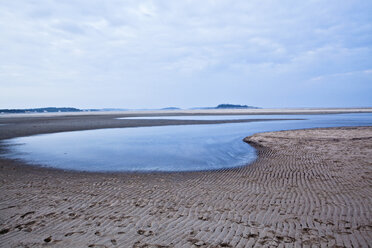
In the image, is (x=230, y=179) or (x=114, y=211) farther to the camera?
(x=230, y=179)

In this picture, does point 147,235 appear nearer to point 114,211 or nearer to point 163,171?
point 114,211

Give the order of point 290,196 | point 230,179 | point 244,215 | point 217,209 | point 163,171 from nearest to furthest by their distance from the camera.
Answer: point 244,215 → point 217,209 → point 290,196 → point 230,179 → point 163,171

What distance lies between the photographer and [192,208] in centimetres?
679

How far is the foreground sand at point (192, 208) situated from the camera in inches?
203

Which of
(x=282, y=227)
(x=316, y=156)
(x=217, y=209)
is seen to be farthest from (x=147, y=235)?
(x=316, y=156)

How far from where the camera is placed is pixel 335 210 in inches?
254

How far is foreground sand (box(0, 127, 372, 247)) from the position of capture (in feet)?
16.9

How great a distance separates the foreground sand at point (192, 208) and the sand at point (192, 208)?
0.02 metres

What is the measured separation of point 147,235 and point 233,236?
6.02 feet

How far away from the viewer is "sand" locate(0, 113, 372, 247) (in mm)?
5137

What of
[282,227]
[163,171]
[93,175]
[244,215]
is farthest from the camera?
[163,171]

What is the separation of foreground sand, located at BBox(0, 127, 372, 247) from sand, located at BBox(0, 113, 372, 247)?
2cm

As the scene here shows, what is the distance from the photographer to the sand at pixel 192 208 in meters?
5.14

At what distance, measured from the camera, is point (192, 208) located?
22.3ft
